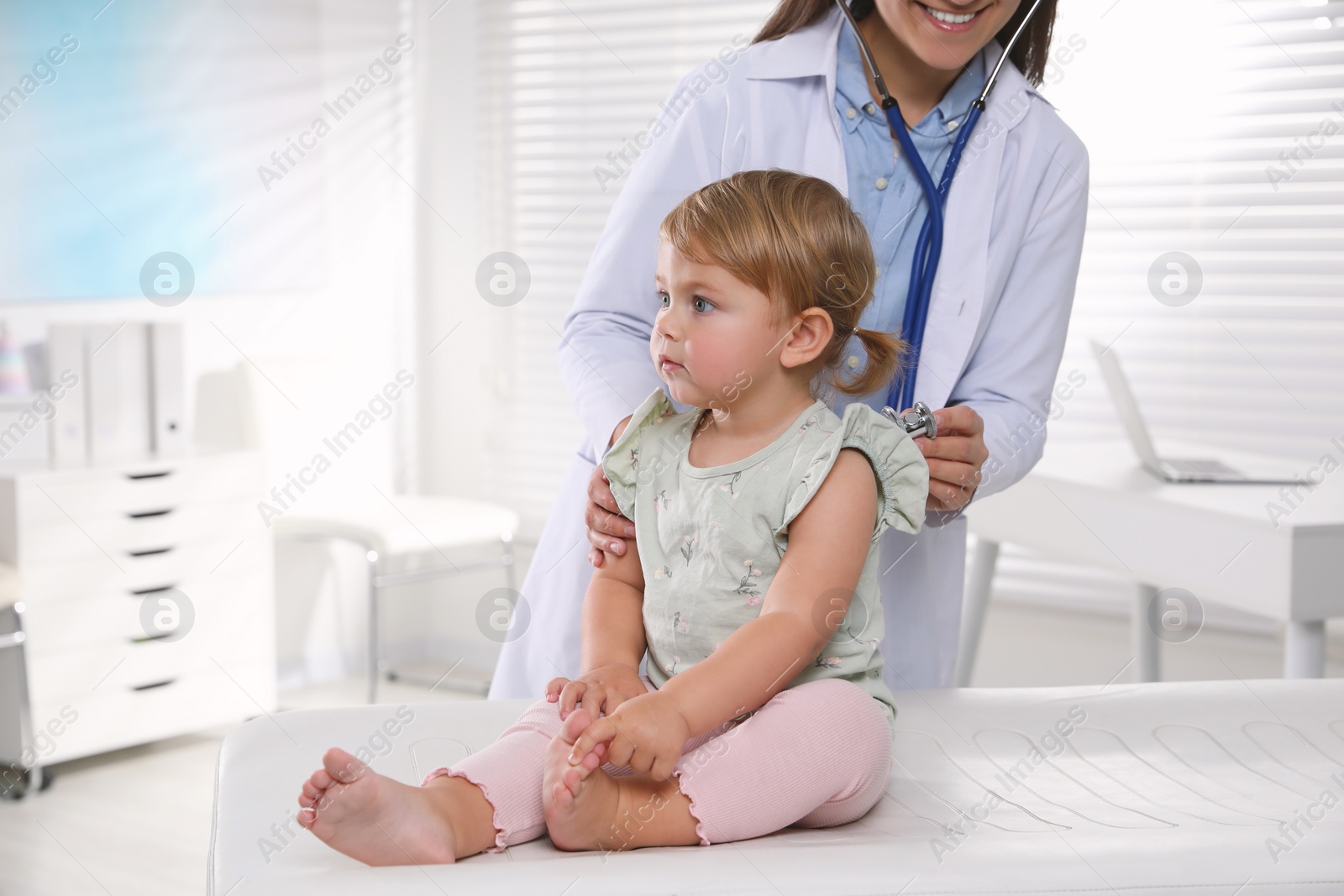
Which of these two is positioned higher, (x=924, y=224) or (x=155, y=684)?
(x=924, y=224)

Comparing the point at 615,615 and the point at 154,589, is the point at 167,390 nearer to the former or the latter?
the point at 154,589

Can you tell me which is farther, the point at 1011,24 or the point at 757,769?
the point at 1011,24

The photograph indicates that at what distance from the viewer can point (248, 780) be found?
3.57 feet

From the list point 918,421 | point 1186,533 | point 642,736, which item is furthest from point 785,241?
point 1186,533

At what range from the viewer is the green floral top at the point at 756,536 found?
1.07 metres

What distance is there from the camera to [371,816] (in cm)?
87

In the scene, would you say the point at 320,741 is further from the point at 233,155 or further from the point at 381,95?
the point at 381,95

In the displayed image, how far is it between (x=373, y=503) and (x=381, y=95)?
1.28 meters

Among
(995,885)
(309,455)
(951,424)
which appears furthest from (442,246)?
(995,885)

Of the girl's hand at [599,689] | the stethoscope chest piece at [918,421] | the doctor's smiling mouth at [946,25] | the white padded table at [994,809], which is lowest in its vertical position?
the white padded table at [994,809]

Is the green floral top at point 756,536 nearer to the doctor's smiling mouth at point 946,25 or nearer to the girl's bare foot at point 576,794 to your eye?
the girl's bare foot at point 576,794

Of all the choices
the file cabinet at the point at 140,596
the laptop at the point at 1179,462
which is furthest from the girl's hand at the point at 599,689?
the file cabinet at the point at 140,596

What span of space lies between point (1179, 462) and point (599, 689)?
68.3 inches

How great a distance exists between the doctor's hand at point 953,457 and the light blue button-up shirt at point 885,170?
149mm
